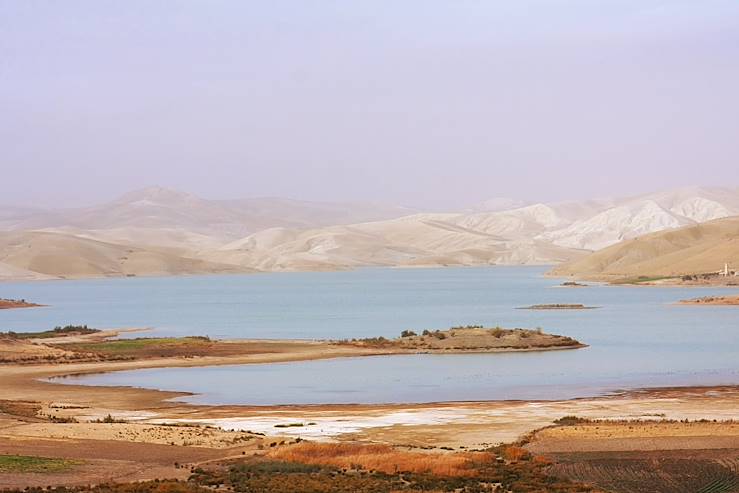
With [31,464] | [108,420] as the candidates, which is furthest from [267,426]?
[31,464]

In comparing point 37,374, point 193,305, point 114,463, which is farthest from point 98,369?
point 193,305

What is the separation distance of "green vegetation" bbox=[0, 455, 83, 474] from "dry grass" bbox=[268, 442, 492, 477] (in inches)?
178

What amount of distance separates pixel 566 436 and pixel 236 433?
8.45m

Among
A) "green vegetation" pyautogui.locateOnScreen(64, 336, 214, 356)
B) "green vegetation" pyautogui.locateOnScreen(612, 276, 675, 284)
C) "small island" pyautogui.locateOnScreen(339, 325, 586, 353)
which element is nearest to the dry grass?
"small island" pyautogui.locateOnScreen(339, 325, 586, 353)

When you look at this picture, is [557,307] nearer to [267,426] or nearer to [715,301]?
[715,301]

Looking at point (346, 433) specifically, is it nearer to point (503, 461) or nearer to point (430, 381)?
point (503, 461)

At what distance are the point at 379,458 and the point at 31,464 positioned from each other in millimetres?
7320

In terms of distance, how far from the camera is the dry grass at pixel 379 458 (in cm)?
2406

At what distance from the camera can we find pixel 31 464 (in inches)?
960

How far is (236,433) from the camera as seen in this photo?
1196 inches

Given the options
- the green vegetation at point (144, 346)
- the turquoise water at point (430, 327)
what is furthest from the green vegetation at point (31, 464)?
the green vegetation at point (144, 346)

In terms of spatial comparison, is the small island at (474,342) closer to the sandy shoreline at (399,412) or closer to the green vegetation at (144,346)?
the green vegetation at (144,346)

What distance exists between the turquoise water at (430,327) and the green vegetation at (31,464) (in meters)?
15.9

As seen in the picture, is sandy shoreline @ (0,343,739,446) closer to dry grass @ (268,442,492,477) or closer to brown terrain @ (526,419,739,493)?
brown terrain @ (526,419,739,493)
